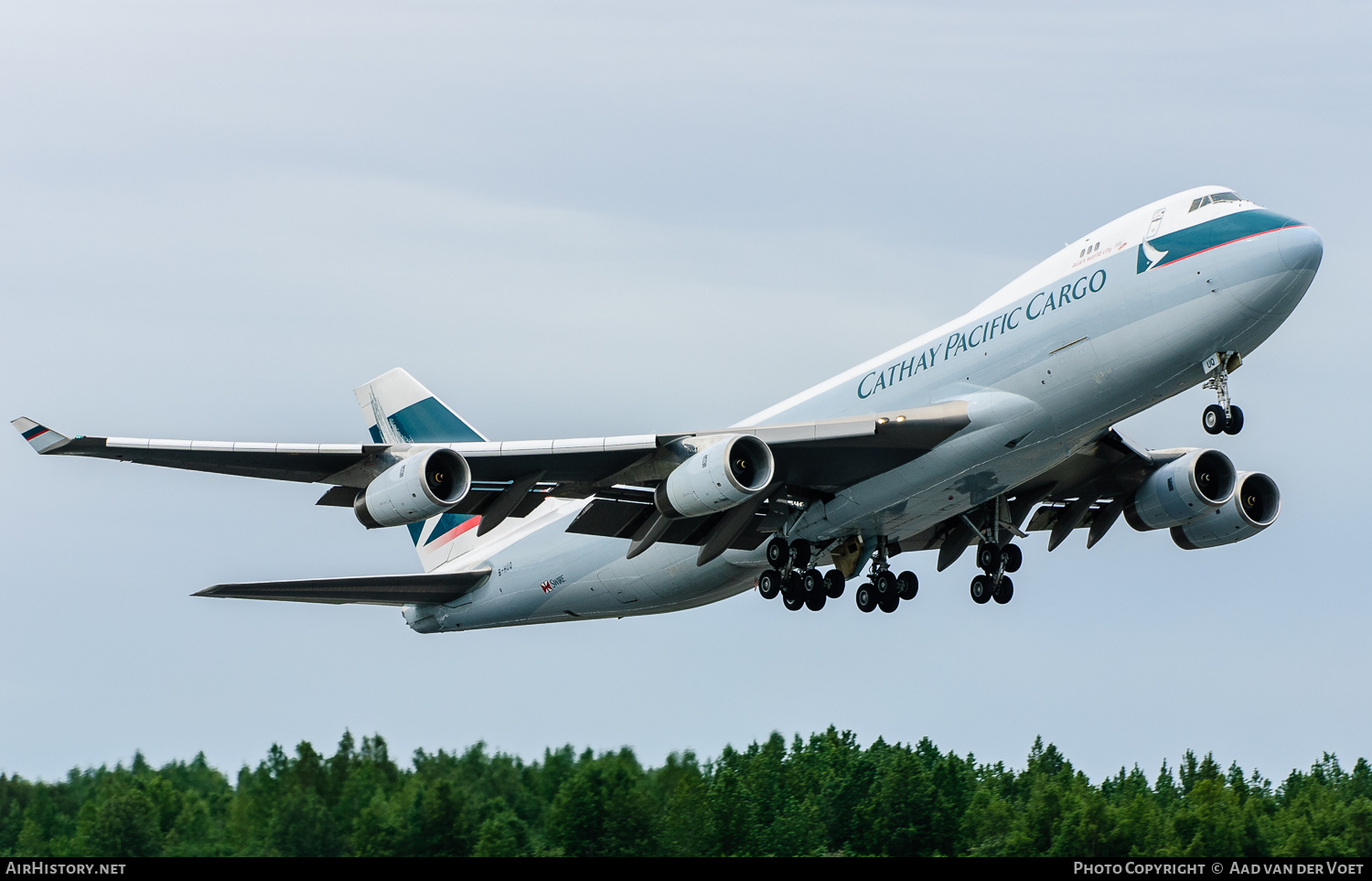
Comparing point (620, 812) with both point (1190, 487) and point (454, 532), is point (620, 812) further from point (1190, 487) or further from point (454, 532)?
point (1190, 487)

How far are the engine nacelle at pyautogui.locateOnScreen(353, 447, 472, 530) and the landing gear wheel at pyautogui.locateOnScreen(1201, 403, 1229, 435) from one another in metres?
13.7

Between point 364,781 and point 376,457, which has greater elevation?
point 376,457

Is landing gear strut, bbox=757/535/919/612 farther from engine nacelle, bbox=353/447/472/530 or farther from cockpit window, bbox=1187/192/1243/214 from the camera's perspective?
cockpit window, bbox=1187/192/1243/214

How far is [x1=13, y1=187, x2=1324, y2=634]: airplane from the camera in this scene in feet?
90.9

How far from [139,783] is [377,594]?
36.3ft

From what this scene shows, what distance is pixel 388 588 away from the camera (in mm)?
40000

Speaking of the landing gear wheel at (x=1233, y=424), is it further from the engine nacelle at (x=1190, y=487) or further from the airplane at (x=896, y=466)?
the engine nacelle at (x=1190, y=487)

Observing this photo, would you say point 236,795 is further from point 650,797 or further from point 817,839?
A: point 817,839

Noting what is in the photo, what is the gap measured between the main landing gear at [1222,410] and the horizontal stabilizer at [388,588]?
19.6m

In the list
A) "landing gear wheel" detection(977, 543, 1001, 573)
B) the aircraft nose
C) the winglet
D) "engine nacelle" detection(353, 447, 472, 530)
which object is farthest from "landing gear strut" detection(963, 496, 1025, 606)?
the winglet

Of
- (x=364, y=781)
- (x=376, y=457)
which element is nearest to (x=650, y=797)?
(x=364, y=781)

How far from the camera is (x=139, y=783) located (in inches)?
1763

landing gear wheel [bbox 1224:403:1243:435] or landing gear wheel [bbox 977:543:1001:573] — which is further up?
landing gear wheel [bbox 1224:403:1243:435]

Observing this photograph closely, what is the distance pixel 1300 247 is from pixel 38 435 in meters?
22.7
